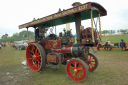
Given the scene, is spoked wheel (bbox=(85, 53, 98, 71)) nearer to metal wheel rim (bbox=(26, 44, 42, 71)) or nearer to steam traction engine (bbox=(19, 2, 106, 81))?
steam traction engine (bbox=(19, 2, 106, 81))

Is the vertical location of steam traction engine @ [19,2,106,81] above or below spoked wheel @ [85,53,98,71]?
above

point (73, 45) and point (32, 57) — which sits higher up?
point (73, 45)

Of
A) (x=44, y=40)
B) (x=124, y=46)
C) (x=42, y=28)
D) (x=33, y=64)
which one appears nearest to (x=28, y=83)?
(x=33, y=64)

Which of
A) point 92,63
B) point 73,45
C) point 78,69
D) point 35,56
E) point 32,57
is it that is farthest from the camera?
point 32,57

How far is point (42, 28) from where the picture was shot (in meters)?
5.18

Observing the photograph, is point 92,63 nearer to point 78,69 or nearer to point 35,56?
point 78,69

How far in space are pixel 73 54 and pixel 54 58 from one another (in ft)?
2.52

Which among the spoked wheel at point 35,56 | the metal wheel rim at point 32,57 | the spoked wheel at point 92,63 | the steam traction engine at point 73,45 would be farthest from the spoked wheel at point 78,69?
the metal wheel rim at point 32,57

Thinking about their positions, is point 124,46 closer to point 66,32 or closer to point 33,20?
point 66,32

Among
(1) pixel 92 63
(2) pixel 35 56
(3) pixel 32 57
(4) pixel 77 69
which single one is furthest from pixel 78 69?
(3) pixel 32 57

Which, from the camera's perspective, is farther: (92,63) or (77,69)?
(92,63)

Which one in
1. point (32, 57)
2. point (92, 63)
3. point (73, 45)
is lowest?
point (92, 63)

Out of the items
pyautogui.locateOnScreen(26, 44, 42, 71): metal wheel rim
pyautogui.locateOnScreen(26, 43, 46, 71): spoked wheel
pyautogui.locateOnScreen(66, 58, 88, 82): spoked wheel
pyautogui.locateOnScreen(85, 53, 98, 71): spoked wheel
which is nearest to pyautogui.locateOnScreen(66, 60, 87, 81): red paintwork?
pyautogui.locateOnScreen(66, 58, 88, 82): spoked wheel

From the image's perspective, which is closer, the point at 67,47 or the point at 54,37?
the point at 67,47
